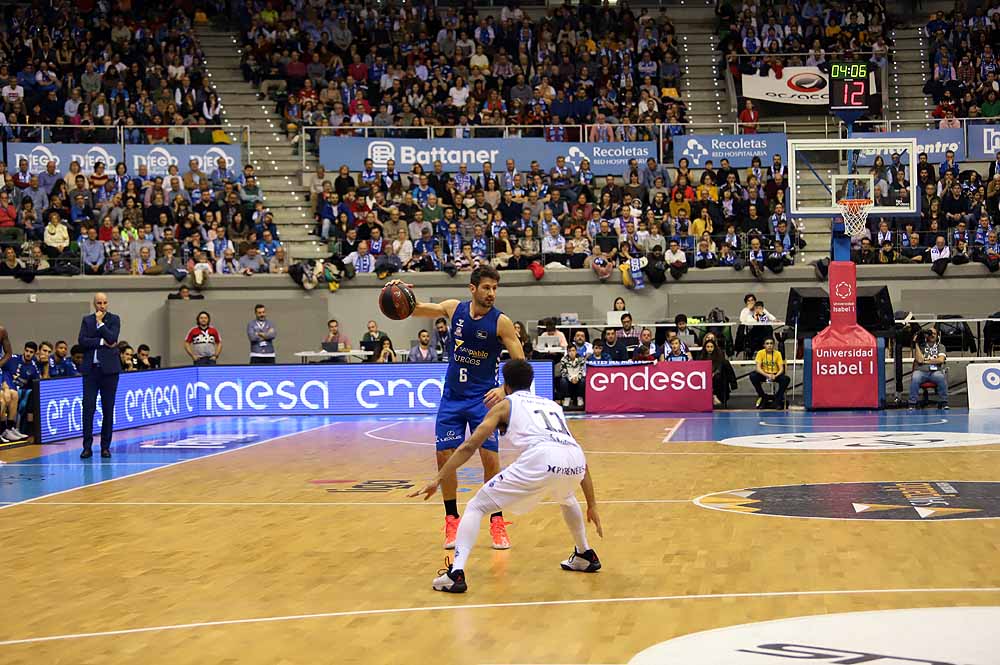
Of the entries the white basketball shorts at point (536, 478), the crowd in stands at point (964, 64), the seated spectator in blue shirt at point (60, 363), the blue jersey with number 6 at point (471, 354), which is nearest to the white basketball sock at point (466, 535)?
the white basketball shorts at point (536, 478)

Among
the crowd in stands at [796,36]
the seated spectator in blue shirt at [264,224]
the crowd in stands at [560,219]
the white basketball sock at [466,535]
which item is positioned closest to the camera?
the white basketball sock at [466,535]

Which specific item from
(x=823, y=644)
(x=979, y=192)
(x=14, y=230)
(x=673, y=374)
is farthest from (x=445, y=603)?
(x=979, y=192)

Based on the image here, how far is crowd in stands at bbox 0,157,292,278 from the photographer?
84.6 ft

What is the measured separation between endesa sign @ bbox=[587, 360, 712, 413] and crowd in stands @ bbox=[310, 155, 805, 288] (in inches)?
145

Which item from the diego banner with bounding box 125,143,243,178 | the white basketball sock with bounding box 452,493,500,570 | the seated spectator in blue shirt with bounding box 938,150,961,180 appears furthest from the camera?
the diego banner with bounding box 125,143,243,178

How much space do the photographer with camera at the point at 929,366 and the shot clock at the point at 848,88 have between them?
14.3ft

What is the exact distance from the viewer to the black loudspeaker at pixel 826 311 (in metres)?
23.6

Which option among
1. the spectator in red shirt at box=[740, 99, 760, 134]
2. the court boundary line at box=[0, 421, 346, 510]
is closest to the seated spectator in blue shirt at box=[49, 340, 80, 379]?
the court boundary line at box=[0, 421, 346, 510]

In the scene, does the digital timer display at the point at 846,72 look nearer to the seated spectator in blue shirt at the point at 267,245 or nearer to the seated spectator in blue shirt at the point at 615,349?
the seated spectator in blue shirt at the point at 615,349

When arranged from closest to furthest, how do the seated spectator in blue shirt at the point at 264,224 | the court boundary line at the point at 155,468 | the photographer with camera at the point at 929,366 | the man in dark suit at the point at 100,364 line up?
1. the court boundary line at the point at 155,468
2. the man in dark suit at the point at 100,364
3. the photographer with camera at the point at 929,366
4. the seated spectator in blue shirt at the point at 264,224

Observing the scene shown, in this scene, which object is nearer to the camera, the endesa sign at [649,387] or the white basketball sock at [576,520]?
the white basketball sock at [576,520]

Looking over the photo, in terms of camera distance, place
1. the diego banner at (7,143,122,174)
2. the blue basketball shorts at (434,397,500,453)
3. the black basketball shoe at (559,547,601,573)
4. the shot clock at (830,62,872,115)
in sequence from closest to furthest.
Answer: the black basketball shoe at (559,547,601,573) → the blue basketball shorts at (434,397,500,453) → the shot clock at (830,62,872,115) → the diego banner at (7,143,122,174)

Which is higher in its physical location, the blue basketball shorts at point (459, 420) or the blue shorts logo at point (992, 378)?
the blue basketball shorts at point (459, 420)

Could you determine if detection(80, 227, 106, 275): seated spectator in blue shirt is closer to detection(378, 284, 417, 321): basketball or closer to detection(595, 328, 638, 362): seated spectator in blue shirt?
detection(595, 328, 638, 362): seated spectator in blue shirt
